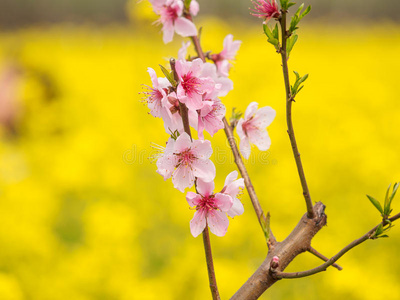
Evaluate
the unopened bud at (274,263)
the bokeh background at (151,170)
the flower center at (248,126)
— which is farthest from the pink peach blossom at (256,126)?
the bokeh background at (151,170)

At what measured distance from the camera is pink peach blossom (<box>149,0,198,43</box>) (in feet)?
2.51

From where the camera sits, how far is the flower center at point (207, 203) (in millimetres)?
571

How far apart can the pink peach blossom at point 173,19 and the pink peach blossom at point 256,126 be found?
173 mm

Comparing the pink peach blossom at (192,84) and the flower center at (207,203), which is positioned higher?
the pink peach blossom at (192,84)

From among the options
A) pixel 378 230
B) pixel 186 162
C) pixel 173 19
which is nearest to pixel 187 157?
pixel 186 162

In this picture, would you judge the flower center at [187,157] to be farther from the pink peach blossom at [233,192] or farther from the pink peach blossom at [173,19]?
the pink peach blossom at [173,19]

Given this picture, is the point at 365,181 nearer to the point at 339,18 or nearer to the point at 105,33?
the point at 339,18

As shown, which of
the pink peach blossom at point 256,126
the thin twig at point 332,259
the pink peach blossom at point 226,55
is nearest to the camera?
the thin twig at point 332,259

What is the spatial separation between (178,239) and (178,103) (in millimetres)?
1326

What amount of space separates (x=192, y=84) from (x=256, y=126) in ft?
0.86

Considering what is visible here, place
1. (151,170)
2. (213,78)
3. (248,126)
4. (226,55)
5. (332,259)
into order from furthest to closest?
(151,170)
(226,55)
(248,126)
(213,78)
(332,259)

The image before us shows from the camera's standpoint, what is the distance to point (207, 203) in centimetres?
57

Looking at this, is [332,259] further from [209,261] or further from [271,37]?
[271,37]

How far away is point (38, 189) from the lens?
1.95 m
